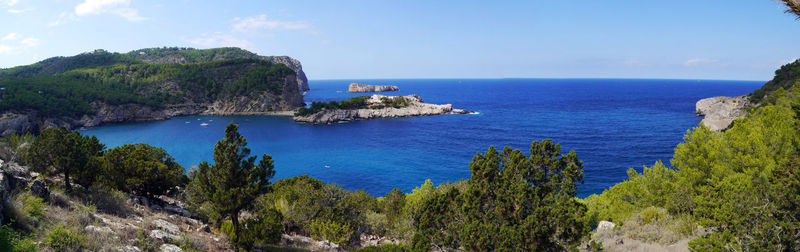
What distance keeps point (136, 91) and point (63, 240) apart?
5833 inches

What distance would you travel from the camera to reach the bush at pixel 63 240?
11211 millimetres

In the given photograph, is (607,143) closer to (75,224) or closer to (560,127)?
(560,127)

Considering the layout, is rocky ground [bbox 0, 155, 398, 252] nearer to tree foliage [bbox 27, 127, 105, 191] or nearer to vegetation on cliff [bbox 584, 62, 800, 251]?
tree foliage [bbox 27, 127, 105, 191]

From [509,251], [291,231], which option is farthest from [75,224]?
[509,251]

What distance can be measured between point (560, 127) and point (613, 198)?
66.8 m

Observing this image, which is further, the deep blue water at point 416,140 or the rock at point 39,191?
the deep blue water at point 416,140

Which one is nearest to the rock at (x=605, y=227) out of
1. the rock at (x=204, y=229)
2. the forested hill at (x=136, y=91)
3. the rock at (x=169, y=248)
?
the rock at (x=169, y=248)

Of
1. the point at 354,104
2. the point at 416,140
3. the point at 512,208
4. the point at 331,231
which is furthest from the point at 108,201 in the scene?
the point at 354,104

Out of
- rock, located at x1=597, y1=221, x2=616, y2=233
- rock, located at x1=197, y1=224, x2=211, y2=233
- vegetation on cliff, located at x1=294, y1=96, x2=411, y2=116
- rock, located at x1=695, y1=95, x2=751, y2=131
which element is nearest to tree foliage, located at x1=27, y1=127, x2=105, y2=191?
rock, located at x1=197, y1=224, x2=211, y2=233

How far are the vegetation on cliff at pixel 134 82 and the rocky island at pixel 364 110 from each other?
28868 mm

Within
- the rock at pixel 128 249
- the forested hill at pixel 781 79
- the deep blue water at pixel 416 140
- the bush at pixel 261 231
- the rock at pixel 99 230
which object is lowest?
the deep blue water at pixel 416 140

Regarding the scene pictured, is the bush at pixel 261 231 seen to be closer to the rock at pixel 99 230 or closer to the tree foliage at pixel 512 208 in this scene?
the rock at pixel 99 230

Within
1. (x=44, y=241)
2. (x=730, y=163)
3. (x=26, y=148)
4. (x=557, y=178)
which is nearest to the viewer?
(x=44, y=241)

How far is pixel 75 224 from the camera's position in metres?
13.8
